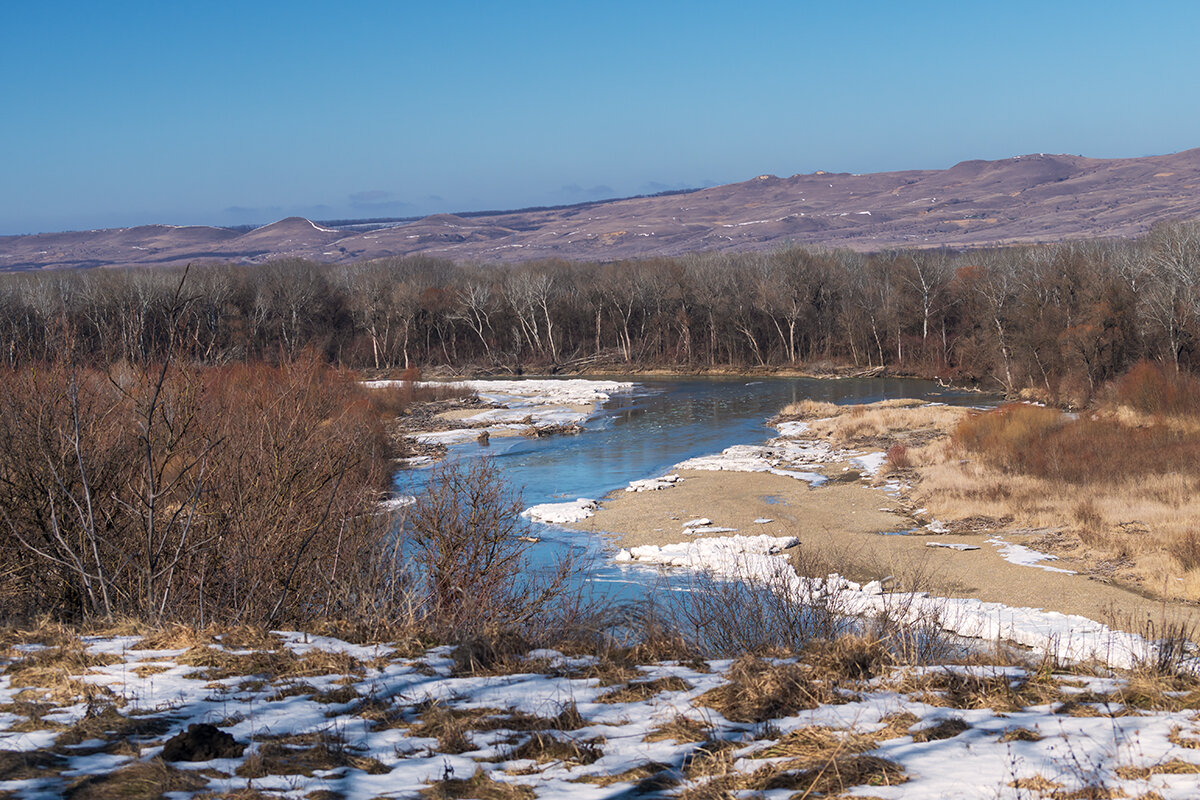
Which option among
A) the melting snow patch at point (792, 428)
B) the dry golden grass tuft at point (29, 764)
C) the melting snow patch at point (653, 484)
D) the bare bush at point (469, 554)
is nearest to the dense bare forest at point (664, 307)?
the melting snow patch at point (792, 428)

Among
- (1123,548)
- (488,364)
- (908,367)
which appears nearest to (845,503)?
(1123,548)

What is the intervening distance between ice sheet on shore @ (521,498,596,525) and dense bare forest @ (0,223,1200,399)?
35726mm

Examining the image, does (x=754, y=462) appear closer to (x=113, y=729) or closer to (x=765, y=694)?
(x=765, y=694)

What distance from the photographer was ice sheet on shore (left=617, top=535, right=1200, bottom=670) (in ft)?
40.8

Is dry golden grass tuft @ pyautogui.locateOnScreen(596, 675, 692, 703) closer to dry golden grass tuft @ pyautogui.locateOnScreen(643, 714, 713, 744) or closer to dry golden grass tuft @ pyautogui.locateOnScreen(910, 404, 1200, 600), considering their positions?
dry golden grass tuft @ pyautogui.locateOnScreen(643, 714, 713, 744)

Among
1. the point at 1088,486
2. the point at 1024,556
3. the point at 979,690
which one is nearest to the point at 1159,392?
the point at 1088,486

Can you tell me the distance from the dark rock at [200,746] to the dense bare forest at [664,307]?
5518 centimetres

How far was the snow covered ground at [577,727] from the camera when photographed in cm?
468

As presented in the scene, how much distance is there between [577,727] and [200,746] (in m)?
2.11

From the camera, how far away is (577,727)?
18.5 ft

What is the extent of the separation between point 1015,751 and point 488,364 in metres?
81.7

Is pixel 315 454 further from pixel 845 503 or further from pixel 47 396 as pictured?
pixel 845 503

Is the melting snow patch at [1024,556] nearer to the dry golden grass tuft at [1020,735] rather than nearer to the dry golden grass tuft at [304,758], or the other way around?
the dry golden grass tuft at [1020,735]

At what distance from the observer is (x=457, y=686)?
21.1 feet
